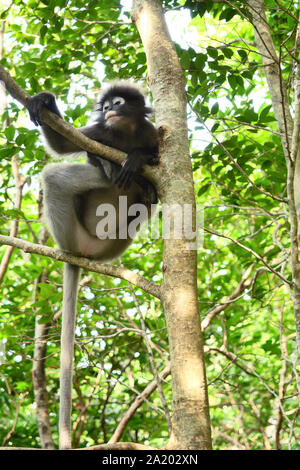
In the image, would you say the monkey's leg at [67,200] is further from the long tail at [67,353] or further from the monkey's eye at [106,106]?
the monkey's eye at [106,106]

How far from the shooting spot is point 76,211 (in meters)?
4.15

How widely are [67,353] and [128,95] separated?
2.34 m

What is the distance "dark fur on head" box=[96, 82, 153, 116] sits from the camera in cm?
436

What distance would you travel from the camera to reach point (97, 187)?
408cm

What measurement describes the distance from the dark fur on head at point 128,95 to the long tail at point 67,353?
5.11ft

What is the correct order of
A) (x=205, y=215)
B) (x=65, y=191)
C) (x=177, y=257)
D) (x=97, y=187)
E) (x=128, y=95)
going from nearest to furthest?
(x=177, y=257), (x=65, y=191), (x=97, y=187), (x=128, y=95), (x=205, y=215)

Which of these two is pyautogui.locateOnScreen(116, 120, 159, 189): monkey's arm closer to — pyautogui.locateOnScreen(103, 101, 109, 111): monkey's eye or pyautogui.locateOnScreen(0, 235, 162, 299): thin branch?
pyautogui.locateOnScreen(0, 235, 162, 299): thin branch

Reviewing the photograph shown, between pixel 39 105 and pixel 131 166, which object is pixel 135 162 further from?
pixel 39 105

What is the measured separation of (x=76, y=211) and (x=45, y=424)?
2410 mm

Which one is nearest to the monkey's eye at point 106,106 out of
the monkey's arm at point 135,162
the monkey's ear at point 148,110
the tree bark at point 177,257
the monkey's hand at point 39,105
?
the monkey's ear at point 148,110

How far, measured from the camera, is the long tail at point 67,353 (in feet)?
9.00

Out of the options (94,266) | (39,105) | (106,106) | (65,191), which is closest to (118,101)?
(106,106)
